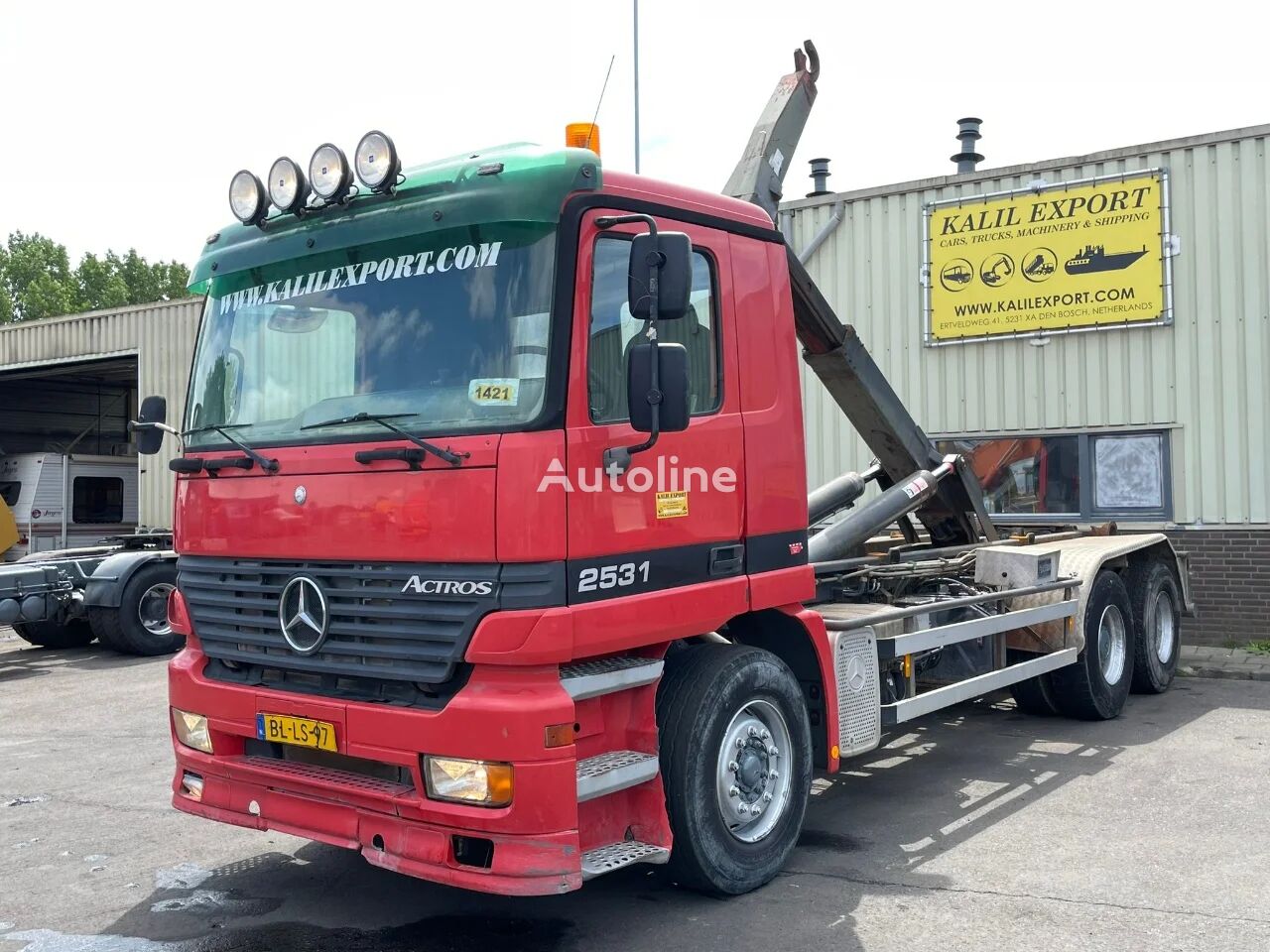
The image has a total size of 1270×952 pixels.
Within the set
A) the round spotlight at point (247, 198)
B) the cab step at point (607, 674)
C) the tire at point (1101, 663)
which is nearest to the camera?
the cab step at point (607, 674)

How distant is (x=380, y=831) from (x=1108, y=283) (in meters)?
10.1

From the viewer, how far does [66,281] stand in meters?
67.6

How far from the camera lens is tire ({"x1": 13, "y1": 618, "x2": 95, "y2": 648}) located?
13719mm

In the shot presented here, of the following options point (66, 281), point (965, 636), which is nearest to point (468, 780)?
point (965, 636)

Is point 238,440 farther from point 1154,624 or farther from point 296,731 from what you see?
point 1154,624

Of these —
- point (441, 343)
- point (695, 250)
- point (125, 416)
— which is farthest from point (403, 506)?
point (125, 416)

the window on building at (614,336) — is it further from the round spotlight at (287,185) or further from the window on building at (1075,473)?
the window on building at (1075,473)

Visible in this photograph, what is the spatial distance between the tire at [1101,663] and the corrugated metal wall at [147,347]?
14750 millimetres

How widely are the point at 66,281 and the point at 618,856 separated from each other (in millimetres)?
71832

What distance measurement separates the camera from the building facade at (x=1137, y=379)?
A: 452 inches

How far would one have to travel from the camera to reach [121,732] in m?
8.91

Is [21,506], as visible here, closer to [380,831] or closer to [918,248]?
[918,248]

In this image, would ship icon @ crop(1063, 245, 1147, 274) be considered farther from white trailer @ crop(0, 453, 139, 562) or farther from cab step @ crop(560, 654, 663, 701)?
white trailer @ crop(0, 453, 139, 562)

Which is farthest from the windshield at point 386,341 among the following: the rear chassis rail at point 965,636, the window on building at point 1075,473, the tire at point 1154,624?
the window on building at point 1075,473
